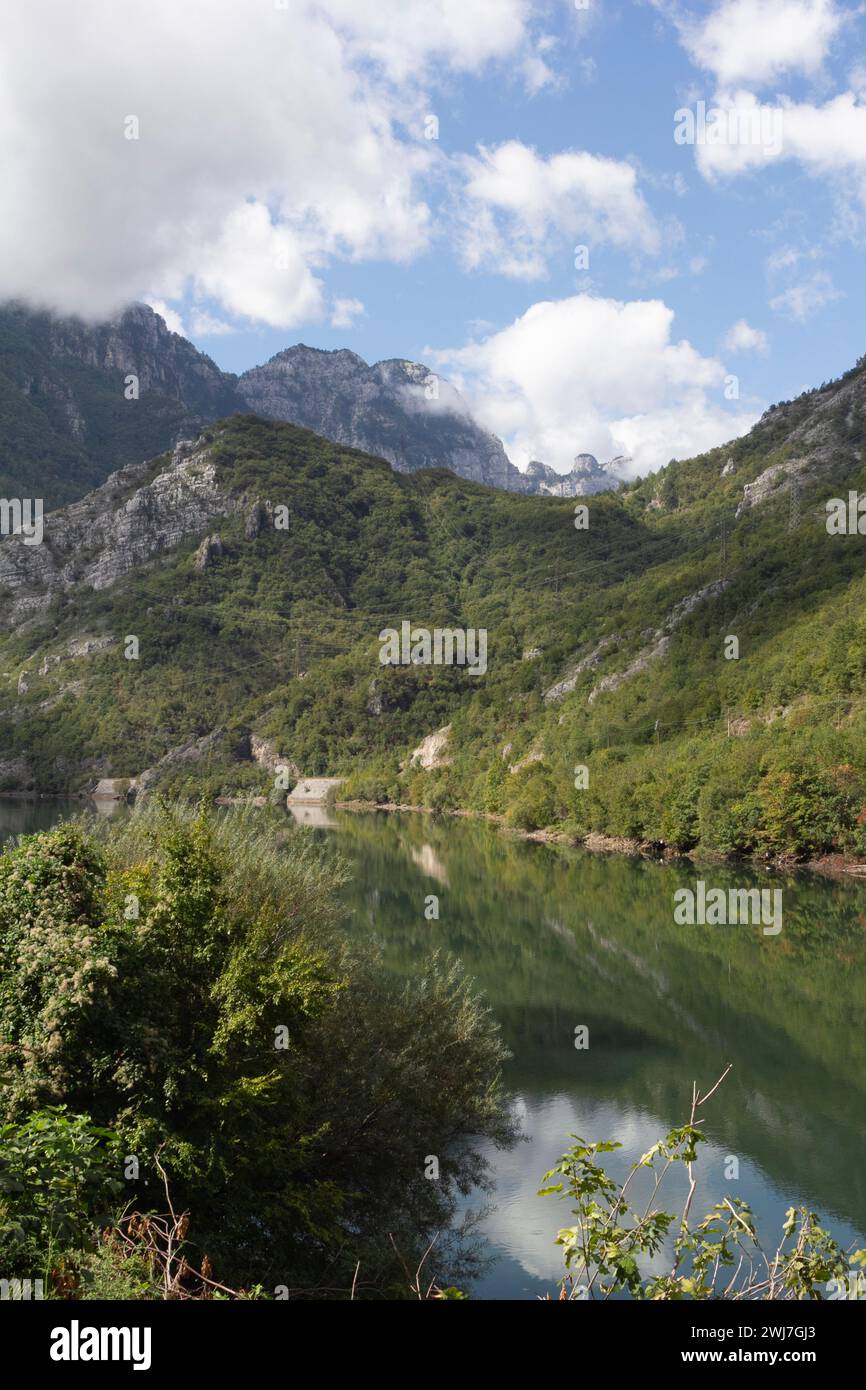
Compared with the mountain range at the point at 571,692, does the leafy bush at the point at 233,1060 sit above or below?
below

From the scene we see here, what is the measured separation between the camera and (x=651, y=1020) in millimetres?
30703

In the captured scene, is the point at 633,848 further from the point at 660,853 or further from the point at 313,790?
the point at 313,790

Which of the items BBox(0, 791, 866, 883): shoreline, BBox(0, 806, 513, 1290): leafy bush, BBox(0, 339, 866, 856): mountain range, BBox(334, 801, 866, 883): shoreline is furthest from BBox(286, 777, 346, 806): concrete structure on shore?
BBox(0, 806, 513, 1290): leafy bush

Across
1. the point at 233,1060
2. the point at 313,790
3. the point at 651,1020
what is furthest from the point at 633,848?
the point at 313,790

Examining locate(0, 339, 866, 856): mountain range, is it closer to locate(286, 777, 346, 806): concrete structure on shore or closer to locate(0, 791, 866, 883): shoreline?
locate(0, 791, 866, 883): shoreline

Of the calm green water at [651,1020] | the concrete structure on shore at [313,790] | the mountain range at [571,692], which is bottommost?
the calm green water at [651,1020]

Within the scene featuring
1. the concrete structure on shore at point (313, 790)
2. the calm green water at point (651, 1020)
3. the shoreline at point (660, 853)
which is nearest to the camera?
the calm green water at point (651, 1020)

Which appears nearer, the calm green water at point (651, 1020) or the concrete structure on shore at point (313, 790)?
the calm green water at point (651, 1020)

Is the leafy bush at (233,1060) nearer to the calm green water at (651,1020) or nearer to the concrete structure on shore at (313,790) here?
the calm green water at (651,1020)

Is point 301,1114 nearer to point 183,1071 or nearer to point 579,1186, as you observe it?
point 183,1071

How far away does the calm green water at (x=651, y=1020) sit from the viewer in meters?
18.0

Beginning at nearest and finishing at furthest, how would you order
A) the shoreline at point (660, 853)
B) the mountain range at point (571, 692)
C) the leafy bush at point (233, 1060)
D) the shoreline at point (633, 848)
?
the leafy bush at point (233, 1060)
the shoreline at point (633, 848)
the shoreline at point (660, 853)
the mountain range at point (571, 692)

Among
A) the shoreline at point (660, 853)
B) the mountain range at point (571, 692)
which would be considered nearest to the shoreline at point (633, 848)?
the shoreline at point (660, 853)
